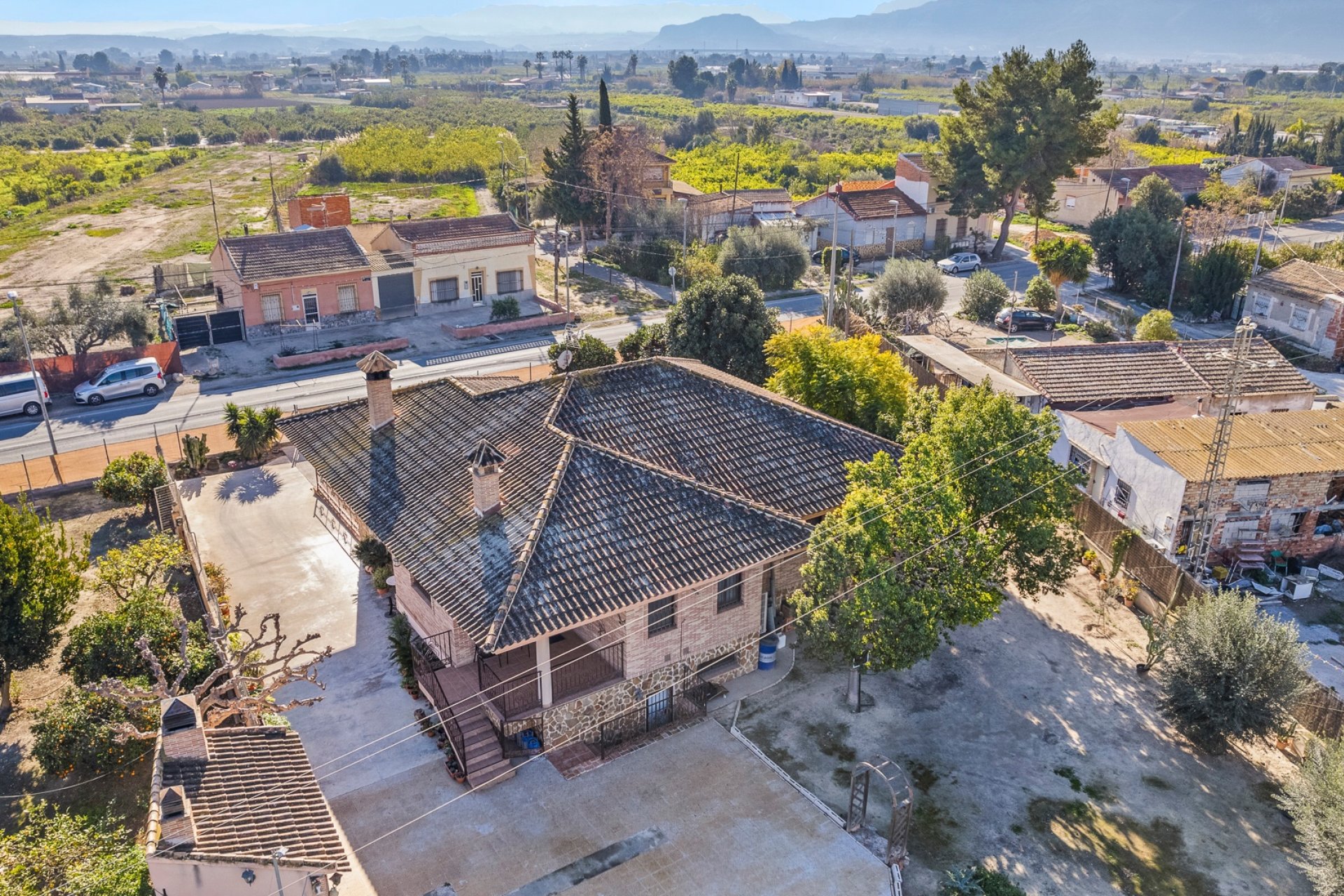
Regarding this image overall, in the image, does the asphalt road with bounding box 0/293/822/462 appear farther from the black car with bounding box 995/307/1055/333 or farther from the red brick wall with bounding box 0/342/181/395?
the black car with bounding box 995/307/1055/333

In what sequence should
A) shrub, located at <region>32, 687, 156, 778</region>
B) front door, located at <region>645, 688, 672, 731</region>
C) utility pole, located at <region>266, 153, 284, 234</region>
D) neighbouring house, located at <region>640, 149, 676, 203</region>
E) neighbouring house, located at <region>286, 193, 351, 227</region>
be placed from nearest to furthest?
shrub, located at <region>32, 687, 156, 778</region>
front door, located at <region>645, 688, 672, 731</region>
neighbouring house, located at <region>286, 193, 351, 227</region>
utility pole, located at <region>266, 153, 284, 234</region>
neighbouring house, located at <region>640, 149, 676, 203</region>

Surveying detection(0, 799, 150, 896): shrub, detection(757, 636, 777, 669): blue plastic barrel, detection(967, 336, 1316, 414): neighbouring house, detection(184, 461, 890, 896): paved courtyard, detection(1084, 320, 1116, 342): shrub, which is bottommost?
detection(184, 461, 890, 896): paved courtyard

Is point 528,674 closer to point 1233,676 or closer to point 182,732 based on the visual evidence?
point 182,732

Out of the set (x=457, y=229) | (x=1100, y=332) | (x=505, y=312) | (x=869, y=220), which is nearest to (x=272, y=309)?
(x=457, y=229)

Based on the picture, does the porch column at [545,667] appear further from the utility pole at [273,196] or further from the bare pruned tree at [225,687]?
the utility pole at [273,196]

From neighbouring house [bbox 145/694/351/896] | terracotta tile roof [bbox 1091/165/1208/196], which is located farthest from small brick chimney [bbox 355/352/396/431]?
terracotta tile roof [bbox 1091/165/1208/196]

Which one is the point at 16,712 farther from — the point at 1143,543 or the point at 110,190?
the point at 110,190

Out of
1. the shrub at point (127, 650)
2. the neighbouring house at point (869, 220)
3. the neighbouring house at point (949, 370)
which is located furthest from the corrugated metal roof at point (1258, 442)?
the neighbouring house at point (869, 220)
